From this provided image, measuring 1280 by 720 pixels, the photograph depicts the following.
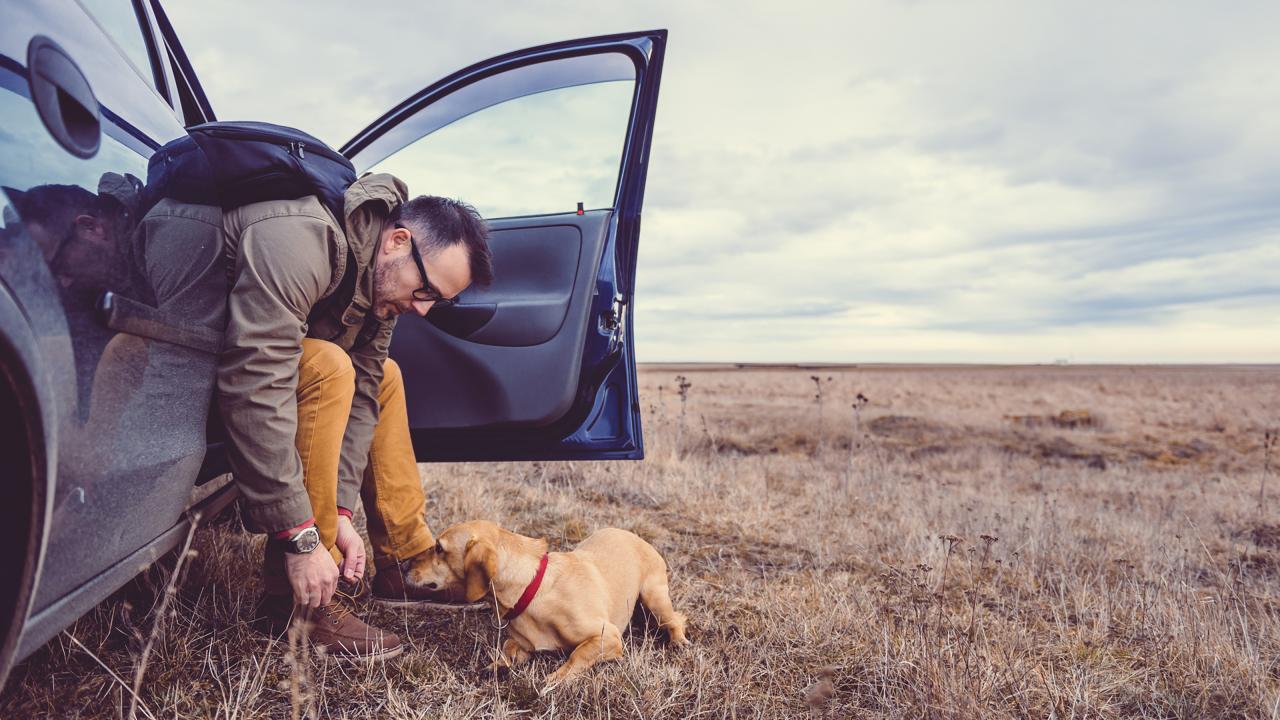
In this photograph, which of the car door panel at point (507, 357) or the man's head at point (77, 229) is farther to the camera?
the car door panel at point (507, 357)

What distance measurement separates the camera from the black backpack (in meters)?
1.84

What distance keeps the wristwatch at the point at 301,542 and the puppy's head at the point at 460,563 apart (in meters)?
0.59

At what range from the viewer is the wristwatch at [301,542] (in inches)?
81.7

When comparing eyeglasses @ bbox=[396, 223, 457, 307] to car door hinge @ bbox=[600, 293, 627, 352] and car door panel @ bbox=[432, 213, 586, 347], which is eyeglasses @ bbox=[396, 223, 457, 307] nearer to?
car door panel @ bbox=[432, 213, 586, 347]

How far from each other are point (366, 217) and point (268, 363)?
0.62 metres

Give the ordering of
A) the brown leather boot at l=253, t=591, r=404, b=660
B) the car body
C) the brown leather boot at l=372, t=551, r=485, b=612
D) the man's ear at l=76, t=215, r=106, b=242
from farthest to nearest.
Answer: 1. the brown leather boot at l=372, t=551, r=485, b=612
2. the brown leather boot at l=253, t=591, r=404, b=660
3. the man's ear at l=76, t=215, r=106, b=242
4. the car body

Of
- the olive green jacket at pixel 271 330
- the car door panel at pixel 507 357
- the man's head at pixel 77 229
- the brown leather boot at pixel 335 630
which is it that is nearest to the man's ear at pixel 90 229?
the man's head at pixel 77 229

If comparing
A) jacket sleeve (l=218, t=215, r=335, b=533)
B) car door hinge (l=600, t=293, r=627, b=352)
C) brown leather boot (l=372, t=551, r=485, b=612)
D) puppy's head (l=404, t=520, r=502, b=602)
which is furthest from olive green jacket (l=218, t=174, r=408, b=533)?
car door hinge (l=600, t=293, r=627, b=352)

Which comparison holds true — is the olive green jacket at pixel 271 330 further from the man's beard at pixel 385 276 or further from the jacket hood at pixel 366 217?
the man's beard at pixel 385 276

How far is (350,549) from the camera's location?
8.19 ft

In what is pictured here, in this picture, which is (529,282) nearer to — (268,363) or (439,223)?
(439,223)

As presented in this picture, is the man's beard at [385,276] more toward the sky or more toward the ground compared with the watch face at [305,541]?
more toward the sky

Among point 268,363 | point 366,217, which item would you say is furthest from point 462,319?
point 268,363

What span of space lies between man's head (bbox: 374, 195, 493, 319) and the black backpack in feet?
A: 0.87
